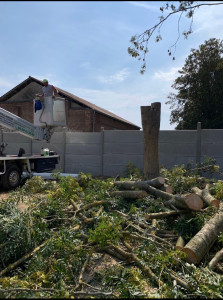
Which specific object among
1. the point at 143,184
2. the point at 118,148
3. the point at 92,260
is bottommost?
the point at 92,260

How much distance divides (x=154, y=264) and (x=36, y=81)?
22157mm

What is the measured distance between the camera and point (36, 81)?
77.3 ft

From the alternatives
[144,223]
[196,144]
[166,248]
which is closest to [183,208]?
[144,223]

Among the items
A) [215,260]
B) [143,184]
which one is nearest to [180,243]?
[215,260]

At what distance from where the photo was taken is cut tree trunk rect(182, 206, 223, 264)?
365 centimetres

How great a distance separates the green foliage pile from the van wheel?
4.25 meters

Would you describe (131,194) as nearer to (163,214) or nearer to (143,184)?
(143,184)

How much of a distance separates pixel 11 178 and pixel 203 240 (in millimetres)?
6721

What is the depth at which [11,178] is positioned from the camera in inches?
356

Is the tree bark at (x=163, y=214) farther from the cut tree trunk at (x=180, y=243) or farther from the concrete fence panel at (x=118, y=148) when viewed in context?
the concrete fence panel at (x=118, y=148)

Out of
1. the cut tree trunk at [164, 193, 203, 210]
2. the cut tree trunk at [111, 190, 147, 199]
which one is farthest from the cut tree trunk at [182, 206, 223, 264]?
the cut tree trunk at [111, 190, 147, 199]

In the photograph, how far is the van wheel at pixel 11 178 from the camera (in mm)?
8773

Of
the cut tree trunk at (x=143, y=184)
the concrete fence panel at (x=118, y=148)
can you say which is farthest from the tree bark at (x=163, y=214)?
the concrete fence panel at (x=118, y=148)

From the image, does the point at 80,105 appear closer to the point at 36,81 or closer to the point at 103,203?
the point at 36,81
